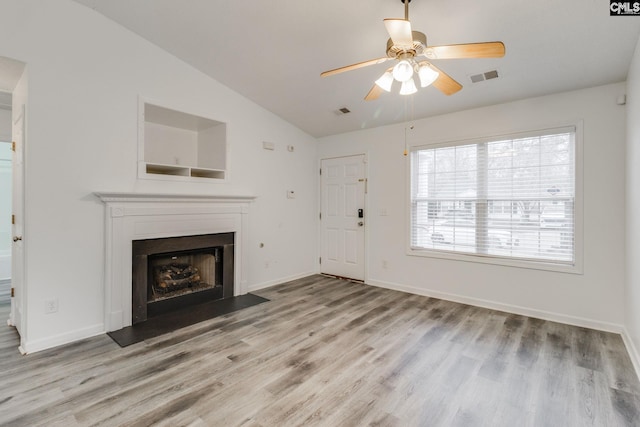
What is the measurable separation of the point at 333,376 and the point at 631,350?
2.67 metres

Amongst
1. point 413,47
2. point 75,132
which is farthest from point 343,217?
point 75,132

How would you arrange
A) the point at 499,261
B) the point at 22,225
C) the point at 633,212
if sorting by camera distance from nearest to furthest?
the point at 633,212 < the point at 22,225 < the point at 499,261

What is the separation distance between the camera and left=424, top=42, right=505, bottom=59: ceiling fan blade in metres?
1.91

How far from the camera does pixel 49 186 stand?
281cm

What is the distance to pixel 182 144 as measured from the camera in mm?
4438

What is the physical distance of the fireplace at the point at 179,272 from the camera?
11.1 feet

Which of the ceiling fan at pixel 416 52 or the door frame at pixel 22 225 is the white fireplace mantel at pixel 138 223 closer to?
the door frame at pixel 22 225

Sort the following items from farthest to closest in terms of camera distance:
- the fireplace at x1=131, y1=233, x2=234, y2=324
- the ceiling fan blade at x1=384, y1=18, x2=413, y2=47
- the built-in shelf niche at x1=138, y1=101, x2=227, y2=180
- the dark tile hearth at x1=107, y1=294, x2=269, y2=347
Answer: the built-in shelf niche at x1=138, y1=101, x2=227, y2=180, the fireplace at x1=131, y1=233, x2=234, y2=324, the dark tile hearth at x1=107, y1=294, x2=269, y2=347, the ceiling fan blade at x1=384, y1=18, x2=413, y2=47

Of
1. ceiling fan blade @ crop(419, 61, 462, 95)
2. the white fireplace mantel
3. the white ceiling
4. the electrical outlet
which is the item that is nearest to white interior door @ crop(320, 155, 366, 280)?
the white ceiling

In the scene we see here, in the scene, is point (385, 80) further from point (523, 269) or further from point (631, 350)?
point (631, 350)

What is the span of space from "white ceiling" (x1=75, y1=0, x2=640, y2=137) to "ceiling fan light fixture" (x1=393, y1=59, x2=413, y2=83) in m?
0.66

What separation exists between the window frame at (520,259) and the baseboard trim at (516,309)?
20.0 inches

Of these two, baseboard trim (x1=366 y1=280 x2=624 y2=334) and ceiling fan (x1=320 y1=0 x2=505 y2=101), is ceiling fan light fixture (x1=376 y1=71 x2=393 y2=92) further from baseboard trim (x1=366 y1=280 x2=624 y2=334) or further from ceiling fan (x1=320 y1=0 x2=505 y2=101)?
baseboard trim (x1=366 y1=280 x2=624 y2=334)

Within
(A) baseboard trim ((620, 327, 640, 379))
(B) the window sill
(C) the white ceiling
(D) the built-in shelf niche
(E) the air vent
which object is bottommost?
(A) baseboard trim ((620, 327, 640, 379))
